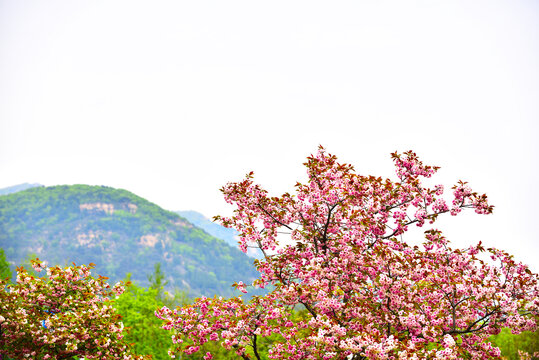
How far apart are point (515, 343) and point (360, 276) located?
54.6ft

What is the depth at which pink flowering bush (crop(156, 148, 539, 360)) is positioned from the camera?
23.9 ft

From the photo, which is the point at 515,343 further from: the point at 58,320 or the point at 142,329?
the point at 58,320

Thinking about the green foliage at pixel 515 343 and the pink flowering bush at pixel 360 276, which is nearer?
the pink flowering bush at pixel 360 276

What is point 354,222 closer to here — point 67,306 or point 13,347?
point 67,306

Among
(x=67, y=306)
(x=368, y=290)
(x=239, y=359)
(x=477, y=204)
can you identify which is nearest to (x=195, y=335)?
(x=67, y=306)

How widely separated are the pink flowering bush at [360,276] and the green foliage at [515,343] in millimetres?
13510

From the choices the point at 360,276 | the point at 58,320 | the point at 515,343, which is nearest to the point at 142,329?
the point at 58,320

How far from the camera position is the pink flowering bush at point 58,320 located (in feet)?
25.0

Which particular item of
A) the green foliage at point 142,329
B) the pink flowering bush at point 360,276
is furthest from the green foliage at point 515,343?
the green foliage at point 142,329

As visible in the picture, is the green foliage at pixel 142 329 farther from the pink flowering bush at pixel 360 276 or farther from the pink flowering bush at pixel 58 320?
the pink flowering bush at pixel 360 276

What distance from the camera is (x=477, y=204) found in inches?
321

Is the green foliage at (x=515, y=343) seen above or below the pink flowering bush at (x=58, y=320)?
above

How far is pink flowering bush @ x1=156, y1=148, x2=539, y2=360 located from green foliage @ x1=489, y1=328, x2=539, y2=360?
13.5 metres

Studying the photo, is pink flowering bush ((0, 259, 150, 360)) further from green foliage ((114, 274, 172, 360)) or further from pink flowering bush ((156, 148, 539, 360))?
green foliage ((114, 274, 172, 360))
